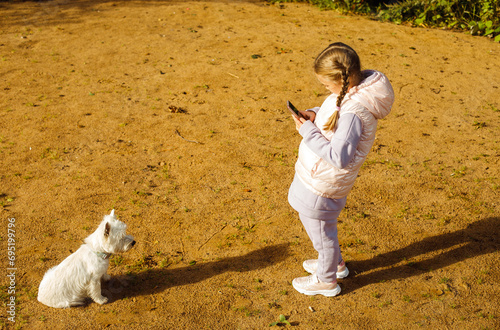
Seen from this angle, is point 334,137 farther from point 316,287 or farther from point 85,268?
point 85,268

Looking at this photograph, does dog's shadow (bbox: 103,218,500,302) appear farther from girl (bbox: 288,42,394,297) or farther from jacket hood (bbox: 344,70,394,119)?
jacket hood (bbox: 344,70,394,119)

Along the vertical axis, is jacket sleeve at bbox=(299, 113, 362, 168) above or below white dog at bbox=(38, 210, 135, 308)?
above

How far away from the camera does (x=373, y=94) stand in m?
2.96

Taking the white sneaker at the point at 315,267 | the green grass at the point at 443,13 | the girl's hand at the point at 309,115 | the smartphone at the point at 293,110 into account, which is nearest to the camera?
the smartphone at the point at 293,110

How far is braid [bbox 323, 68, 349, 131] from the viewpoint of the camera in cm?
294

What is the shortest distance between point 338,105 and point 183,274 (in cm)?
233

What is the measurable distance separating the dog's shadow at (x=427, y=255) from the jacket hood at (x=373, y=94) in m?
A: 1.90

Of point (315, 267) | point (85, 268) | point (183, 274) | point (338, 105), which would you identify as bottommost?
point (183, 274)

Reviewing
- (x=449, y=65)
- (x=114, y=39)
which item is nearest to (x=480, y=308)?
(x=449, y=65)

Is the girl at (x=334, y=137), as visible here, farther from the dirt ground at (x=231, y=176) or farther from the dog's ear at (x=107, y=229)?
the dog's ear at (x=107, y=229)

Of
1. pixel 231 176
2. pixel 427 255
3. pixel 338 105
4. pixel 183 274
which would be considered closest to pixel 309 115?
pixel 338 105

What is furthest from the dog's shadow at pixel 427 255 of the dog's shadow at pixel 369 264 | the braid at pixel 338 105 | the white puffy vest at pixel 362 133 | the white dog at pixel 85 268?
the white dog at pixel 85 268

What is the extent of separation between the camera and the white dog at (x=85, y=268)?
360cm

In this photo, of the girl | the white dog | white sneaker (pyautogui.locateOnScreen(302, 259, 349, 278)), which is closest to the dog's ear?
the white dog
